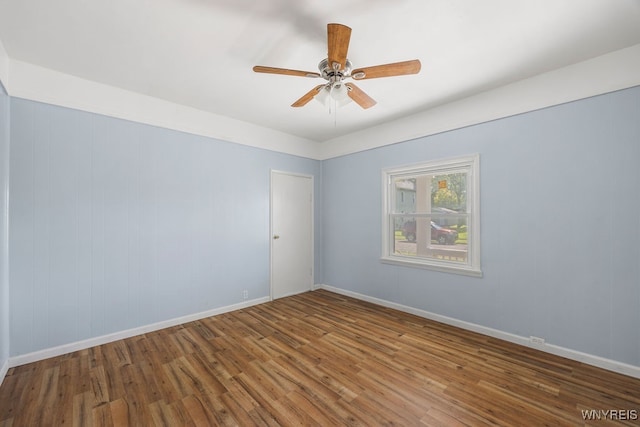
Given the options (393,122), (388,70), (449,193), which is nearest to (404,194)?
(449,193)

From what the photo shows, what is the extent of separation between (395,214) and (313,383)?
8.46 ft

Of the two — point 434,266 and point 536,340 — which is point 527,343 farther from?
Answer: point 434,266

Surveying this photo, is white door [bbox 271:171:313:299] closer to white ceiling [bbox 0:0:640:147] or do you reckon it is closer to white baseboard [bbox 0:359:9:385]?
white ceiling [bbox 0:0:640:147]

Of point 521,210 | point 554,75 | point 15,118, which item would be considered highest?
point 554,75

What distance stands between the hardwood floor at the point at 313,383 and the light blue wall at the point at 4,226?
0.31 meters

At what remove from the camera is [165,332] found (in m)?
3.13

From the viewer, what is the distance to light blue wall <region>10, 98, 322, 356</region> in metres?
2.50

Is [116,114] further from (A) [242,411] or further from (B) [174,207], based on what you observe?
(A) [242,411]

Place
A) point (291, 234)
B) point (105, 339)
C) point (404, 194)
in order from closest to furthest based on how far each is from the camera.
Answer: point (105, 339)
point (404, 194)
point (291, 234)

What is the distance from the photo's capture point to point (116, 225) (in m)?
2.95

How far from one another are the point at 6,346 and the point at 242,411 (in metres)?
2.27

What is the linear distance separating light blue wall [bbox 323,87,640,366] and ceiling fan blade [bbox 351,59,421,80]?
1.67 meters

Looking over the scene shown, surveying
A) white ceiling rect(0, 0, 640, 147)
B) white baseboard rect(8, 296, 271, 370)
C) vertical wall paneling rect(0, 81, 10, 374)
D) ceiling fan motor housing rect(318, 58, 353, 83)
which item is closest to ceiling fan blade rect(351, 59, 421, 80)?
ceiling fan motor housing rect(318, 58, 353, 83)

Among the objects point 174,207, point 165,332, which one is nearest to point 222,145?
point 174,207
